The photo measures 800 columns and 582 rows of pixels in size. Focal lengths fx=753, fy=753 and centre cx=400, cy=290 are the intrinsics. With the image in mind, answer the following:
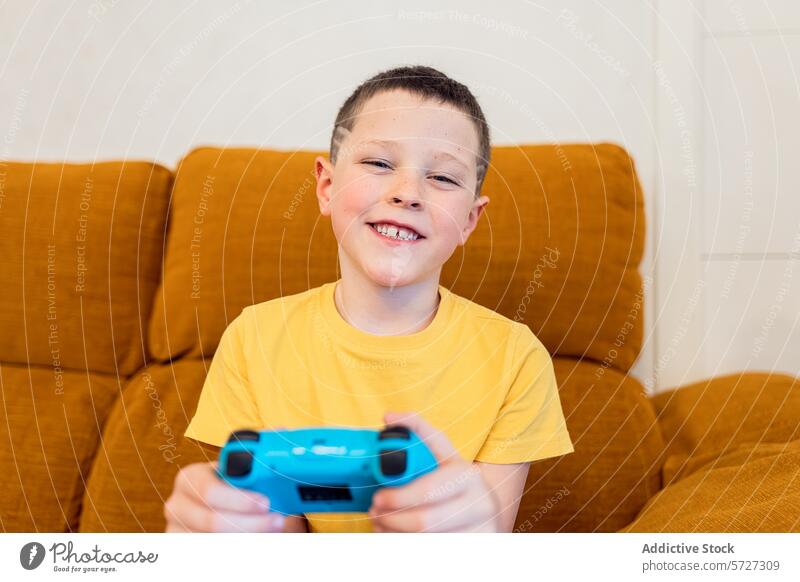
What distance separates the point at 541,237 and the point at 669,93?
0.60 feet

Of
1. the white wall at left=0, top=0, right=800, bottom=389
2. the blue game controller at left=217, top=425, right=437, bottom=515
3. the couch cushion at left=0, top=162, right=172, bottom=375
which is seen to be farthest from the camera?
the couch cushion at left=0, top=162, right=172, bottom=375

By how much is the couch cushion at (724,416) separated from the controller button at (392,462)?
11.9 inches

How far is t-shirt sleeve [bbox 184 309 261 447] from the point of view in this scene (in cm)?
63

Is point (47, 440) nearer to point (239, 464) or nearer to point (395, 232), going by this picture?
point (239, 464)

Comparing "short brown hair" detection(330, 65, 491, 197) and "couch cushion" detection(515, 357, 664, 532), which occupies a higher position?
"short brown hair" detection(330, 65, 491, 197)

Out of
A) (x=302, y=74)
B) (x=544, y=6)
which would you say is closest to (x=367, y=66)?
(x=302, y=74)

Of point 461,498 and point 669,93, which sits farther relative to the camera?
point 669,93

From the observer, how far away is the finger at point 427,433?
0.60 meters

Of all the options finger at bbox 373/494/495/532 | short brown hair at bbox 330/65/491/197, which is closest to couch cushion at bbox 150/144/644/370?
short brown hair at bbox 330/65/491/197

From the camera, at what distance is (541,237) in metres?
0.75

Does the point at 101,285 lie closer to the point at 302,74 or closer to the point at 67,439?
the point at 67,439

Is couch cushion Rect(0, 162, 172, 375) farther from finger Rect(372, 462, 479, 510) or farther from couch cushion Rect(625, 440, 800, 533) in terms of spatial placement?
couch cushion Rect(625, 440, 800, 533)

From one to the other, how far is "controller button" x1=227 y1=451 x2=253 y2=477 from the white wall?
298 mm

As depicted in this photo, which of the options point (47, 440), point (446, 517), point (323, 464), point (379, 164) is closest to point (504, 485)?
point (446, 517)
